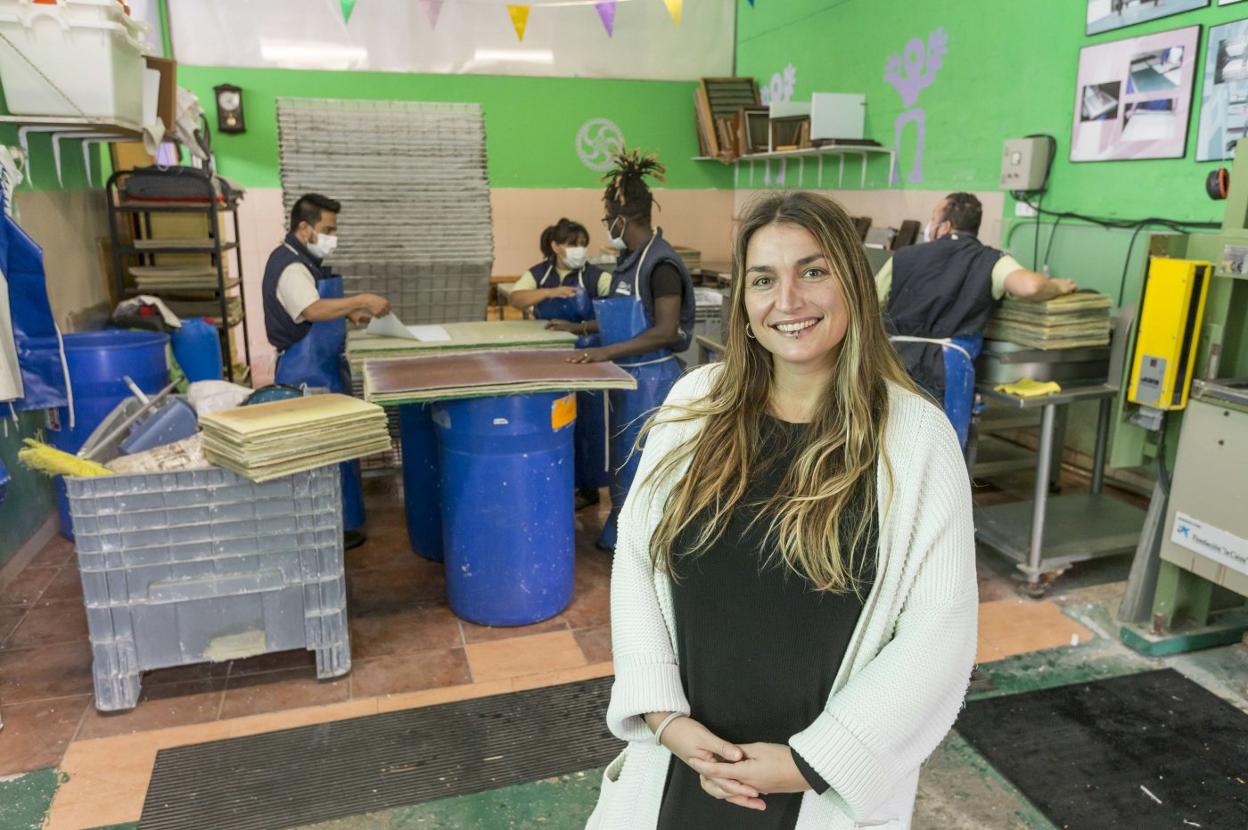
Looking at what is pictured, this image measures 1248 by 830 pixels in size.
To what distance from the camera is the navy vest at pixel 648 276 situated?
3.57m

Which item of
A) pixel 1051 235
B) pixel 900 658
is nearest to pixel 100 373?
pixel 900 658

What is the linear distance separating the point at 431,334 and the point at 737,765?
3016mm

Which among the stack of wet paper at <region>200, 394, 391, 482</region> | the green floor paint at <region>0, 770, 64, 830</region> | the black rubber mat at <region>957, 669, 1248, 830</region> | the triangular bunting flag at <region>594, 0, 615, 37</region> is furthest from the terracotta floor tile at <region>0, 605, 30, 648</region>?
the triangular bunting flag at <region>594, 0, 615, 37</region>

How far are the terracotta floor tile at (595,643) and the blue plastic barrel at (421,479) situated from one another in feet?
2.90

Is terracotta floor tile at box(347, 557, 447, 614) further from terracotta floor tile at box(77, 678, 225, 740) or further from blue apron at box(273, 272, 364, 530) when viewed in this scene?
terracotta floor tile at box(77, 678, 225, 740)

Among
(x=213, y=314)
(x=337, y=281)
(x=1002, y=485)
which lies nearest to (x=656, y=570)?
(x=337, y=281)

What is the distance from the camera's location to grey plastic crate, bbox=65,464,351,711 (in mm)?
→ 2492

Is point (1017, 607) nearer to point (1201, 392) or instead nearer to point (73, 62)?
point (1201, 392)

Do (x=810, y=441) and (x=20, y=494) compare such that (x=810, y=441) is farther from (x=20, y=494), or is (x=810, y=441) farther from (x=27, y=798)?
(x=20, y=494)

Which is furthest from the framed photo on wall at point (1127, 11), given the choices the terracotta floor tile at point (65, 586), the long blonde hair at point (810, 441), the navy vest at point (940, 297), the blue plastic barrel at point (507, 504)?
the terracotta floor tile at point (65, 586)

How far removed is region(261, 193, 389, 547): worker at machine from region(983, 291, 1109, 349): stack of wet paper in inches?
106

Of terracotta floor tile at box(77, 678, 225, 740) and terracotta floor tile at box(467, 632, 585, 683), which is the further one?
terracotta floor tile at box(467, 632, 585, 683)

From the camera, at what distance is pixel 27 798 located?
226 cm

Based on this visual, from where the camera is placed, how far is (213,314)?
5027 mm
